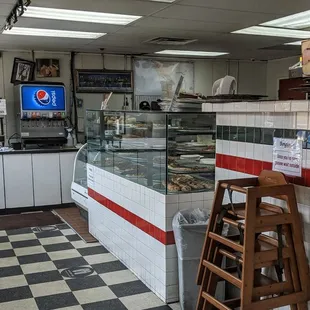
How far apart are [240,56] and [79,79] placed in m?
3.06

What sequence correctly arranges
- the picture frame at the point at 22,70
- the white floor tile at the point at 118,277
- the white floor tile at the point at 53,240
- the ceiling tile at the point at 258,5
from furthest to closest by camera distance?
1. the picture frame at the point at 22,70
2. the white floor tile at the point at 53,240
3. the ceiling tile at the point at 258,5
4. the white floor tile at the point at 118,277

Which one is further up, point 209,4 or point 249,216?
point 209,4

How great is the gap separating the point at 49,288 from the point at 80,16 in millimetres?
2870

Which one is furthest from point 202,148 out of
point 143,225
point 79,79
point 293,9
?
point 79,79

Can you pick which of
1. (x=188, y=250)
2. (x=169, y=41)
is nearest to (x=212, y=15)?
(x=169, y=41)

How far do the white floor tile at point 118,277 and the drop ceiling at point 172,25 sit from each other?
2.59 m

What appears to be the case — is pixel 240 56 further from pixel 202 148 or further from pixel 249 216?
pixel 249 216

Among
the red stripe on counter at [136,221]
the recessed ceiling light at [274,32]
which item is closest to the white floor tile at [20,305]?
the red stripe on counter at [136,221]

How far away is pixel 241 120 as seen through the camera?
9.87 ft

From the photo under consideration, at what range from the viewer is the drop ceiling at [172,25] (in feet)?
12.9

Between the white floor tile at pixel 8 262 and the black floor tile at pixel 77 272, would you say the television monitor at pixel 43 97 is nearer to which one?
the white floor tile at pixel 8 262

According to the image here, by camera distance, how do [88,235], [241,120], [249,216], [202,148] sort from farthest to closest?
[88,235] < [202,148] < [241,120] < [249,216]

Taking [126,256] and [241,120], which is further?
[126,256]

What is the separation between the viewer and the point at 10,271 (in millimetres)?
4004
